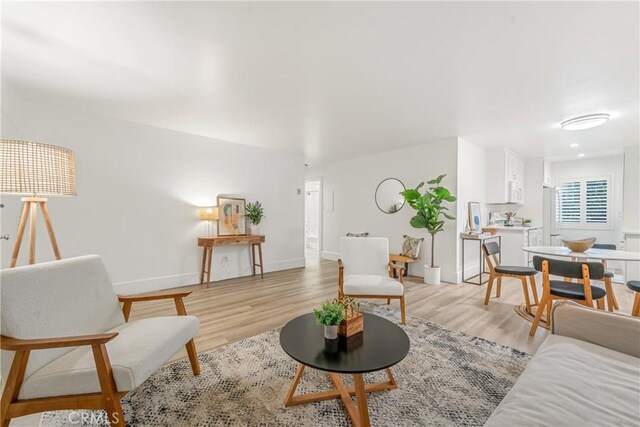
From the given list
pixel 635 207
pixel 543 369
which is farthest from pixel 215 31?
pixel 635 207

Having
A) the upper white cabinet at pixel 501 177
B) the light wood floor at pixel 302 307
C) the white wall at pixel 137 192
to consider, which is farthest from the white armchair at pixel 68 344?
the upper white cabinet at pixel 501 177

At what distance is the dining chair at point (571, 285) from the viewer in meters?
2.38

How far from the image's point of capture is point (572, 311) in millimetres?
1596

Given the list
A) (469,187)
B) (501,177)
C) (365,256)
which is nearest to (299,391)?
(365,256)

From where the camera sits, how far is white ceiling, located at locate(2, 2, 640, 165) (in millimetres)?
1729

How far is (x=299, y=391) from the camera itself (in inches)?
69.5

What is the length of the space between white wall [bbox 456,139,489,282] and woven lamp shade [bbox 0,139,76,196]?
4.94 m

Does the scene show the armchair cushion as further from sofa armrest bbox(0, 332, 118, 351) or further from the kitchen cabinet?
the kitchen cabinet

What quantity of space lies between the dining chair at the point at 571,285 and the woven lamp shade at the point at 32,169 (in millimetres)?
4228

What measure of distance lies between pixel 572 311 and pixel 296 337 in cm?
166

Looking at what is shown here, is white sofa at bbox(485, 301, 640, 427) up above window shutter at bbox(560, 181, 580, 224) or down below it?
below

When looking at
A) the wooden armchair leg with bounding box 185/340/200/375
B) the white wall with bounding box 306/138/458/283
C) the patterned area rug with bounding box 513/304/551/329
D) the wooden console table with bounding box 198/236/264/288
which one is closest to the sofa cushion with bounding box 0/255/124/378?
the wooden armchair leg with bounding box 185/340/200/375

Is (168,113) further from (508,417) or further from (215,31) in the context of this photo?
(508,417)

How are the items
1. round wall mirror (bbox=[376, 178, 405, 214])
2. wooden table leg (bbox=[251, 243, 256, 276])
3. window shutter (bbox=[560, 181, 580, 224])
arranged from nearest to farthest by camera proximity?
wooden table leg (bbox=[251, 243, 256, 276]) < round wall mirror (bbox=[376, 178, 405, 214]) < window shutter (bbox=[560, 181, 580, 224])
